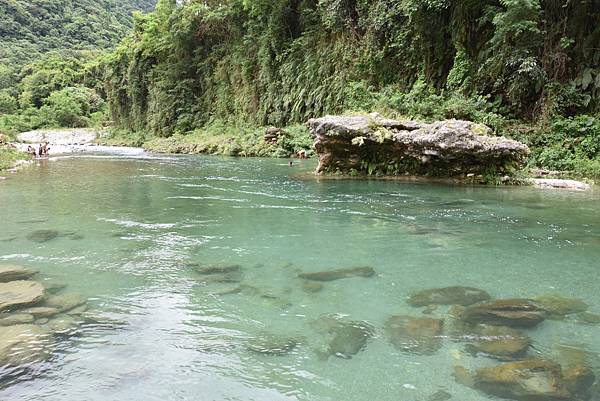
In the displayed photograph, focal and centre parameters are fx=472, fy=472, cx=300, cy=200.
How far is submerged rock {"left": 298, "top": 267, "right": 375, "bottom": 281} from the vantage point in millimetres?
5500

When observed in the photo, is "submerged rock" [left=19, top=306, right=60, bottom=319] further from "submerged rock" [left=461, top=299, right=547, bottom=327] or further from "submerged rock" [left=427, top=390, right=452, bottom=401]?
"submerged rock" [left=461, top=299, right=547, bottom=327]

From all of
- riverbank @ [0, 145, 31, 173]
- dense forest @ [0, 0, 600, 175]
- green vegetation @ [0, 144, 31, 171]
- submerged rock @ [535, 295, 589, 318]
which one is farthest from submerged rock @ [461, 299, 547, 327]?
green vegetation @ [0, 144, 31, 171]

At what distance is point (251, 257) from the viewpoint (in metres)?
6.35

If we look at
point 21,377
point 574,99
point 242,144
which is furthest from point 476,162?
point 242,144

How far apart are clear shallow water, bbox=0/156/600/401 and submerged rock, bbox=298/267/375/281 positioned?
0.13m

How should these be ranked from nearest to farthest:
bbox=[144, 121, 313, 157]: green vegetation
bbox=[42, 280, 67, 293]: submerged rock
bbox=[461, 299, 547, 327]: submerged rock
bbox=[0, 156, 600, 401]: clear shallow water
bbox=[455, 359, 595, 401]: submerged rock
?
bbox=[455, 359, 595, 401]: submerged rock → bbox=[0, 156, 600, 401]: clear shallow water → bbox=[461, 299, 547, 327]: submerged rock → bbox=[42, 280, 67, 293]: submerged rock → bbox=[144, 121, 313, 157]: green vegetation

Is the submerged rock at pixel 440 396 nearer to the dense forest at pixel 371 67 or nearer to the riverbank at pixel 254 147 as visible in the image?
the riverbank at pixel 254 147

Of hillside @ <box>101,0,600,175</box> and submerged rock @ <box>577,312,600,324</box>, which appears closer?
submerged rock @ <box>577,312,600,324</box>

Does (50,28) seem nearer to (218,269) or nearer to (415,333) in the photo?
(218,269)

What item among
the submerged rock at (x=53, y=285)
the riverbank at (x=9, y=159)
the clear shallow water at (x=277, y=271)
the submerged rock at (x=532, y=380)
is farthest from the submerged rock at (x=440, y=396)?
the riverbank at (x=9, y=159)

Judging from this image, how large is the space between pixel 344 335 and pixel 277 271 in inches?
74.8

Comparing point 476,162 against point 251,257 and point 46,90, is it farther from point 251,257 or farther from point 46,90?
point 46,90

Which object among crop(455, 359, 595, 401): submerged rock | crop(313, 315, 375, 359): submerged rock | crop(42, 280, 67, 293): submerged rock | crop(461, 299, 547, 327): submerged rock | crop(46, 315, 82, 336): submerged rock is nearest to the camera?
crop(455, 359, 595, 401): submerged rock

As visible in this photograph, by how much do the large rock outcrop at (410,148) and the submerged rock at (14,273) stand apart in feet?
32.1
